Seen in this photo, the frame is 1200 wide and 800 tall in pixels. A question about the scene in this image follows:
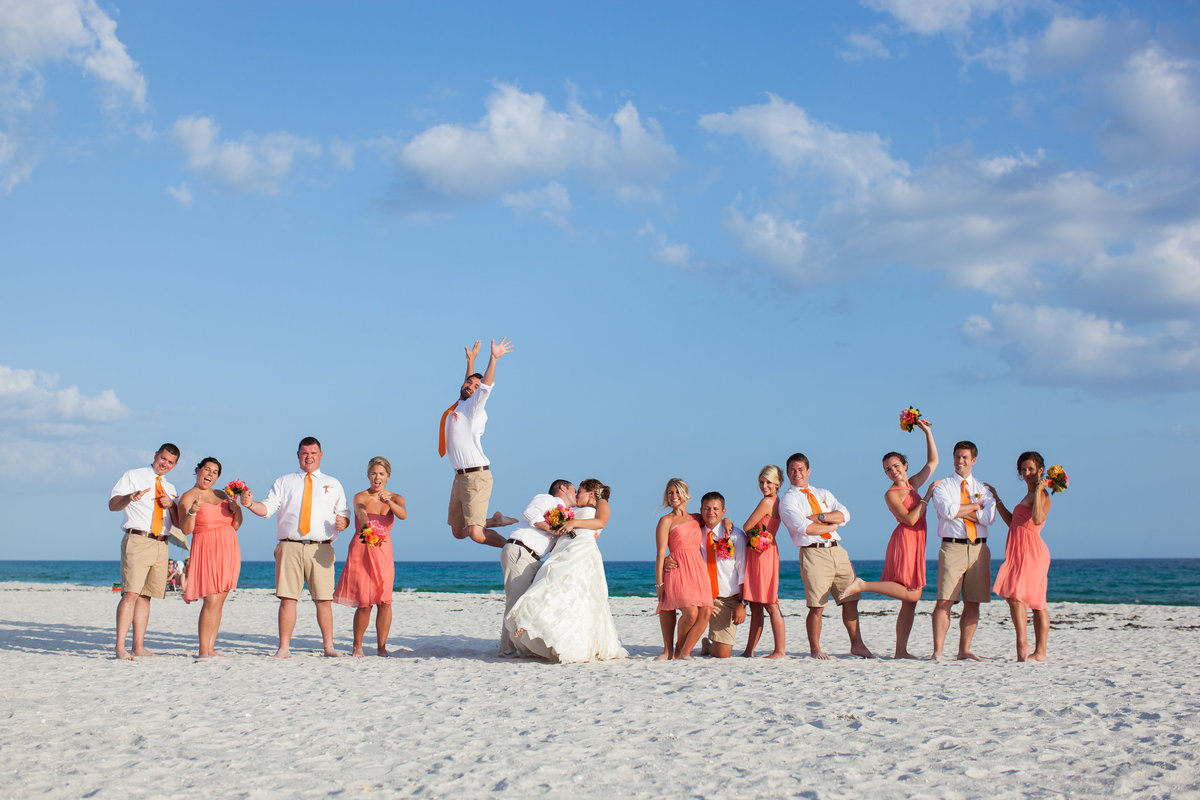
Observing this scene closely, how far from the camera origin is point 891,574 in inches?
361

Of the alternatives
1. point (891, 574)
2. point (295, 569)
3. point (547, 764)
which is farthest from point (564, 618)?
point (547, 764)

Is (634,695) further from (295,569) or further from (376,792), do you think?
(295,569)

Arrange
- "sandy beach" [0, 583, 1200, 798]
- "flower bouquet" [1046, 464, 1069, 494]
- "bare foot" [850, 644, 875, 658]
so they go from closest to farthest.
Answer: "sandy beach" [0, 583, 1200, 798], "flower bouquet" [1046, 464, 1069, 494], "bare foot" [850, 644, 875, 658]

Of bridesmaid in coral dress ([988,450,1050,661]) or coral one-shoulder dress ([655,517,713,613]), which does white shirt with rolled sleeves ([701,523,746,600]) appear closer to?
coral one-shoulder dress ([655,517,713,613])

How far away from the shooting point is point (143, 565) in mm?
9109

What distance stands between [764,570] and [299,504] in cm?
480

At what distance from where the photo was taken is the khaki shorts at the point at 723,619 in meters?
9.48

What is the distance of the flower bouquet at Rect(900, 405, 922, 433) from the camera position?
9.36 m

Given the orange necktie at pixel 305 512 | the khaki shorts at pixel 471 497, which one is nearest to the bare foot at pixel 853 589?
the khaki shorts at pixel 471 497

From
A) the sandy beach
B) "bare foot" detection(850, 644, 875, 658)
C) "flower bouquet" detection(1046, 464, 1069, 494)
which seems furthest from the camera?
"bare foot" detection(850, 644, 875, 658)

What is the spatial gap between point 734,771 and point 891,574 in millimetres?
5154

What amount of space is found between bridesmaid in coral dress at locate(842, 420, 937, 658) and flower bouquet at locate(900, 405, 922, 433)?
6 cm

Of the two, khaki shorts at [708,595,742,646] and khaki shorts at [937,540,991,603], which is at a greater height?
khaki shorts at [937,540,991,603]

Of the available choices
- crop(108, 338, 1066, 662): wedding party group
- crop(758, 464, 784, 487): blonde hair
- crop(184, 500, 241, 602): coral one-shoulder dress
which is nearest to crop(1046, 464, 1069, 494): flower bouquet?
crop(108, 338, 1066, 662): wedding party group
